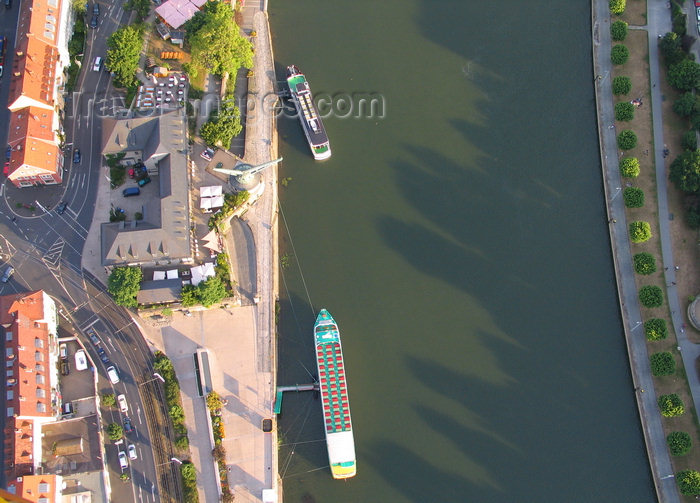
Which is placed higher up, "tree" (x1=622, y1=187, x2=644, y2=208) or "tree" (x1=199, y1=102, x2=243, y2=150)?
"tree" (x1=199, y1=102, x2=243, y2=150)

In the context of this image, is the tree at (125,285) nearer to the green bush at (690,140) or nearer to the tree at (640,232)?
the tree at (640,232)

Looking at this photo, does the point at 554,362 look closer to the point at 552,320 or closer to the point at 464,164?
the point at 552,320

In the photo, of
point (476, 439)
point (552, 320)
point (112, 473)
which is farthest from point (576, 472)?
point (112, 473)

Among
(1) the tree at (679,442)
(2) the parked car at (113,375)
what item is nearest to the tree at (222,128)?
(2) the parked car at (113,375)

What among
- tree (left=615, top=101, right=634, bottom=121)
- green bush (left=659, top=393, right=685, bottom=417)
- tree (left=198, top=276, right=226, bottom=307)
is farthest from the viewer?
tree (left=615, top=101, right=634, bottom=121)

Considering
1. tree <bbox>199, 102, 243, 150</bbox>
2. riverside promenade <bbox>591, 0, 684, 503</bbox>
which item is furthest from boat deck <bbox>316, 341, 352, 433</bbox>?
riverside promenade <bbox>591, 0, 684, 503</bbox>

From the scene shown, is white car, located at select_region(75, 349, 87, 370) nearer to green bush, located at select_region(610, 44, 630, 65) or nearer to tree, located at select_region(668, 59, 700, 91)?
green bush, located at select_region(610, 44, 630, 65)

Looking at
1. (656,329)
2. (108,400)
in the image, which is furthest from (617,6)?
(108,400)
